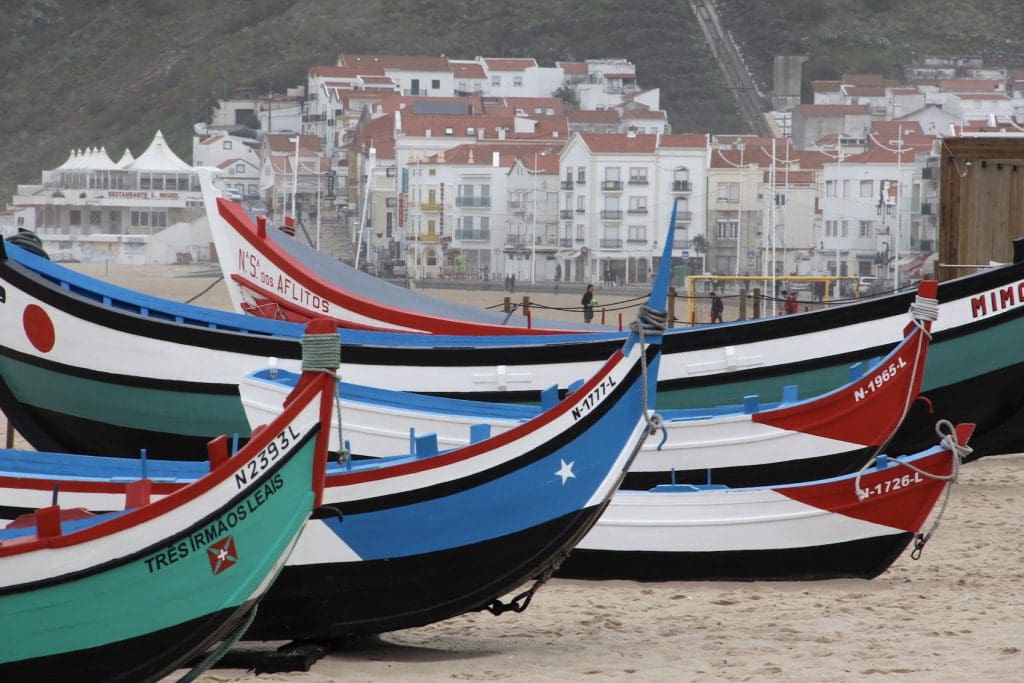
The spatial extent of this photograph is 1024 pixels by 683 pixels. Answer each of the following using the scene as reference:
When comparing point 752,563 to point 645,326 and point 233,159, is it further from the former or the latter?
point 233,159

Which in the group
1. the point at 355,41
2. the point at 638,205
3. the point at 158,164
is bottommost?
the point at 638,205

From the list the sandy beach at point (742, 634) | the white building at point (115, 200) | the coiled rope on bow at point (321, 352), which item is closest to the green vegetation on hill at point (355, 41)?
the white building at point (115, 200)

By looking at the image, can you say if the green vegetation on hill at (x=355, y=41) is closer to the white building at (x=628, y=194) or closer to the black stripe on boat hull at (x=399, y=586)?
the white building at (x=628, y=194)

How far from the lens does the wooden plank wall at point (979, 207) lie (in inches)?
559

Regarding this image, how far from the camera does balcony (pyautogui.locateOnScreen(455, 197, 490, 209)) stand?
56.2 meters

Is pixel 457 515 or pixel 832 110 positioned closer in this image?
pixel 457 515

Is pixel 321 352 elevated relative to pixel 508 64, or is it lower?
lower

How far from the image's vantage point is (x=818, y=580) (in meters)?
8.43

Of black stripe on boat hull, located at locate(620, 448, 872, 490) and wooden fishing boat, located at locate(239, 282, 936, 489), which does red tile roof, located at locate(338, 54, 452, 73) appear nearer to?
wooden fishing boat, located at locate(239, 282, 936, 489)

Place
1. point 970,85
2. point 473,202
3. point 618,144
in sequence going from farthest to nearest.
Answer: point 970,85 → point 618,144 → point 473,202

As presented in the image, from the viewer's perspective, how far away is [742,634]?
7.07 metres

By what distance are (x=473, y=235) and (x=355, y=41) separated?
52125mm

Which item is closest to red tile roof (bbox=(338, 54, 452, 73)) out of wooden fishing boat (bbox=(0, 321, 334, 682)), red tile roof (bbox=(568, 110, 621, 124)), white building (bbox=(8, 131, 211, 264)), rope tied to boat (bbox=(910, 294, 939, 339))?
red tile roof (bbox=(568, 110, 621, 124))

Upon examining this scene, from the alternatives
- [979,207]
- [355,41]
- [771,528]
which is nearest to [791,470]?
[771,528]
